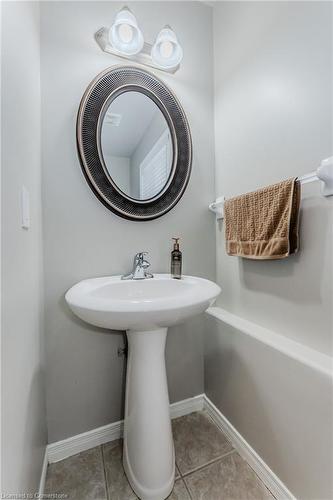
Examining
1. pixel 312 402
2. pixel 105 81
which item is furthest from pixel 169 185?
pixel 312 402

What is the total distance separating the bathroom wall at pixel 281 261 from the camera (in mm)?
740

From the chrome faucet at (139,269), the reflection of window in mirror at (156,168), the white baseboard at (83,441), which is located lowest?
the white baseboard at (83,441)

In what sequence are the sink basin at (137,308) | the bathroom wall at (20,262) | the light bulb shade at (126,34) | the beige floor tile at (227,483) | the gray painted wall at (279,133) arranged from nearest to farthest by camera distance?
1. the bathroom wall at (20,262)
2. the sink basin at (137,308)
3. the gray painted wall at (279,133)
4. the beige floor tile at (227,483)
5. the light bulb shade at (126,34)

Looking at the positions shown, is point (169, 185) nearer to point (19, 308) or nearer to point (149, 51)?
point (149, 51)

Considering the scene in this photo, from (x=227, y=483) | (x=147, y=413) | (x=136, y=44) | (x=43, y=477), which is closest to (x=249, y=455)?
(x=227, y=483)

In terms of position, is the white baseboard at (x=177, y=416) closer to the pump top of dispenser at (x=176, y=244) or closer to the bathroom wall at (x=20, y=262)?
the bathroom wall at (x=20, y=262)

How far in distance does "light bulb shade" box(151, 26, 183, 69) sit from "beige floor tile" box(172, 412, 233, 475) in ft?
5.96

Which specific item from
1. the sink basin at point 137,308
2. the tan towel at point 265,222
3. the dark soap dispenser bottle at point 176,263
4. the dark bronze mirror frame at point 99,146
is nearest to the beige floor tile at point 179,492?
the sink basin at point 137,308

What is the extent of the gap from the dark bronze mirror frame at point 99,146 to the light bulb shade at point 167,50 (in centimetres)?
7

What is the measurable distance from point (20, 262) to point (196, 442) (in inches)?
45.1

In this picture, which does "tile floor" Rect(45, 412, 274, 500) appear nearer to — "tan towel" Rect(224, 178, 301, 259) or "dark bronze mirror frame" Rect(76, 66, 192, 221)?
"tan towel" Rect(224, 178, 301, 259)

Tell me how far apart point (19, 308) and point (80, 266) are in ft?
1.40

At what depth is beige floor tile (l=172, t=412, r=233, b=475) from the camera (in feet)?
3.29

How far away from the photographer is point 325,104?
2.40 ft
